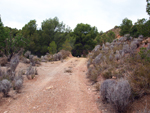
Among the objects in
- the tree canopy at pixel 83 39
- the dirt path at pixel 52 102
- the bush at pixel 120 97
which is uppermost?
the tree canopy at pixel 83 39

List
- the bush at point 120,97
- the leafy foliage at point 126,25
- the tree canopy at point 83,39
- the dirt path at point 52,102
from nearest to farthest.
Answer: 1. the bush at point 120,97
2. the dirt path at point 52,102
3. the leafy foliage at point 126,25
4. the tree canopy at point 83,39

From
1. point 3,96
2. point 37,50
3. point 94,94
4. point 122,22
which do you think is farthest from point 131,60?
point 37,50

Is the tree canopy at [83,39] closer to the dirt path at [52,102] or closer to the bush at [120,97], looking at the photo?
the dirt path at [52,102]

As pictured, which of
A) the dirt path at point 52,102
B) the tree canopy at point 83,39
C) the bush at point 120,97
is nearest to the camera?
the bush at point 120,97

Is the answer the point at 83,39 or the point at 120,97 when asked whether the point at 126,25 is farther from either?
the point at 120,97

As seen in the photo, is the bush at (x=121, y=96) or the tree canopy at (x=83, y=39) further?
the tree canopy at (x=83, y=39)

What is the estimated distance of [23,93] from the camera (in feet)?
18.1

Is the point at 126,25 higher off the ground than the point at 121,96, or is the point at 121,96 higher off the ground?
the point at 126,25

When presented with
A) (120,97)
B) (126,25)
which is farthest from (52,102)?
(126,25)

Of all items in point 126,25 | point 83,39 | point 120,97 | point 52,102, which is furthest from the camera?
point 83,39

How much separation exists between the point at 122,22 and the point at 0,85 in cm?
2344

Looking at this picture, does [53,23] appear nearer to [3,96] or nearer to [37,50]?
[37,50]

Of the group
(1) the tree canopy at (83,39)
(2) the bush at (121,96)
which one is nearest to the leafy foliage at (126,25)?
(1) the tree canopy at (83,39)

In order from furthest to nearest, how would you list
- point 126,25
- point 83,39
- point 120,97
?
point 83,39 < point 126,25 < point 120,97
